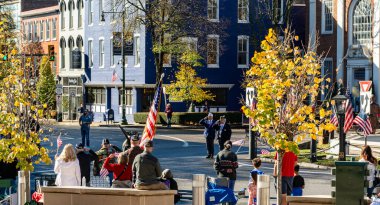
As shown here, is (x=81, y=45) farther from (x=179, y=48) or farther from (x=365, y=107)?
(x=365, y=107)

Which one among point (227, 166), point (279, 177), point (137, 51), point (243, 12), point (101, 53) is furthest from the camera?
point (101, 53)

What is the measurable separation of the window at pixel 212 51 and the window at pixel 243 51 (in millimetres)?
2049

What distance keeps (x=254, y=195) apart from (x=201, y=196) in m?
2.87

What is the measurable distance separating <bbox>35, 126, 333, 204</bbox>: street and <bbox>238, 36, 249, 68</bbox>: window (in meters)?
13.2

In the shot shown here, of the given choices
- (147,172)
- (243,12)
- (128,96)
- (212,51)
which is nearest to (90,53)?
(128,96)

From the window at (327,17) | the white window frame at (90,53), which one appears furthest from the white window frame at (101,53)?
the window at (327,17)

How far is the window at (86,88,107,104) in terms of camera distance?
72875 mm

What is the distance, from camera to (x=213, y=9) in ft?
220

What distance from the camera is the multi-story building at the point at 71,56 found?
76125 mm

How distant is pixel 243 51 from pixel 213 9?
3788 millimetres

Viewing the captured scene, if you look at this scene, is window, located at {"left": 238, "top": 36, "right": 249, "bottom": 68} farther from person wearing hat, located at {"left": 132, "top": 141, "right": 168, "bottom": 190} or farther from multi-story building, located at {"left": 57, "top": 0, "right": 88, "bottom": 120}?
person wearing hat, located at {"left": 132, "top": 141, "right": 168, "bottom": 190}

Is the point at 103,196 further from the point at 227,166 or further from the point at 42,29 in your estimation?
the point at 42,29

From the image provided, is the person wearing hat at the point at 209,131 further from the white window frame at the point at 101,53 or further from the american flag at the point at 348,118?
the white window frame at the point at 101,53

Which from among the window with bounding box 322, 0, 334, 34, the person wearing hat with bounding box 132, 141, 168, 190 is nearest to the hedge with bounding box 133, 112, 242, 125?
the window with bounding box 322, 0, 334, 34
